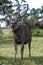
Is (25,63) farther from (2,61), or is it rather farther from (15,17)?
(15,17)

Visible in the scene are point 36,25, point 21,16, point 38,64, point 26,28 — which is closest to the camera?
point 38,64

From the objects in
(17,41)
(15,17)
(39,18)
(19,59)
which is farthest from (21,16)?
(39,18)

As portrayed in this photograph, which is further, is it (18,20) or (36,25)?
(36,25)

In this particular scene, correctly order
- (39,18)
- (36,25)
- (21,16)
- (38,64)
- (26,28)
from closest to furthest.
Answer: (38,64), (21,16), (26,28), (36,25), (39,18)

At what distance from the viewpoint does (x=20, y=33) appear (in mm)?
11336

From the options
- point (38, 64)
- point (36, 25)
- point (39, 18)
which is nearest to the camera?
point (38, 64)

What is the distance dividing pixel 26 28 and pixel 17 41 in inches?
39.7

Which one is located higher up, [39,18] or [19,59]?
[19,59]

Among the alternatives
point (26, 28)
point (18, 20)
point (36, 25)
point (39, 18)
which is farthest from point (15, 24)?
point (39, 18)

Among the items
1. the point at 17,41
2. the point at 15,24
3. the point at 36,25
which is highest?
the point at 15,24

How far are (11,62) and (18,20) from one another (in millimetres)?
1800

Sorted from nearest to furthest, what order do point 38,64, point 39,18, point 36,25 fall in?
point 38,64
point 36,25
point 39,18

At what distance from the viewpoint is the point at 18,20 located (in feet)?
36.0

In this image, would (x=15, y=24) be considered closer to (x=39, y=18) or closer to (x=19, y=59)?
(x=19, y=59)
